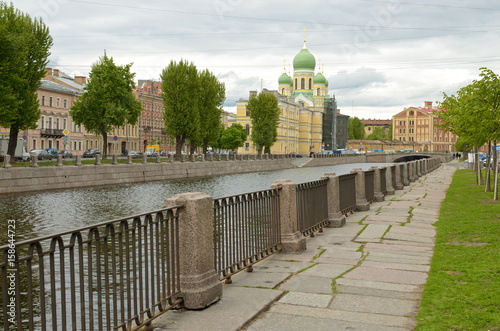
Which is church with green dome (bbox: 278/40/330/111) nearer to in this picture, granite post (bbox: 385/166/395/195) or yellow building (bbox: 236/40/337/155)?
yellow building (bbox: 236/40/337/155)

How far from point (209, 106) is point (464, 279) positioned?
6722cm

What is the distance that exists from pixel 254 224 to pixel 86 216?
1649 cm

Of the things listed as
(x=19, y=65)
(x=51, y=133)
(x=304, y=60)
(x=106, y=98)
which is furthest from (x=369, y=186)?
(x=304, y=60)

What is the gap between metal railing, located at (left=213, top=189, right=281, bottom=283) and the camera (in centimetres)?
714

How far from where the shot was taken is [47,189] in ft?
118

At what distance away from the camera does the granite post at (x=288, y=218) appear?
9094 millimetres

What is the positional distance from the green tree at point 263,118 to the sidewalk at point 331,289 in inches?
3381

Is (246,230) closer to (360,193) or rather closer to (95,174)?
(360,193)

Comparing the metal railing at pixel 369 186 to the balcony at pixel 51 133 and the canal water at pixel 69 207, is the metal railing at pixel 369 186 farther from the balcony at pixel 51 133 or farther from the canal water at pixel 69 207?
the balcony at pixel 51 133

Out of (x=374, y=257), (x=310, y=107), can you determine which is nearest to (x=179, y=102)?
(x=374, y=257)

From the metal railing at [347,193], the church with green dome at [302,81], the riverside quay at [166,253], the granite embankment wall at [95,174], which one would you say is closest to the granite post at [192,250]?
the riverside quay at [166,253]

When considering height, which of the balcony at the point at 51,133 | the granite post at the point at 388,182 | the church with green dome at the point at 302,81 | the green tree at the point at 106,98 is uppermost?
the church with green dome at the point at 302,81

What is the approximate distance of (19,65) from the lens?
4125 centimetres

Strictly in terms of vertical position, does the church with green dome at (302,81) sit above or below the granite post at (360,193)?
above
